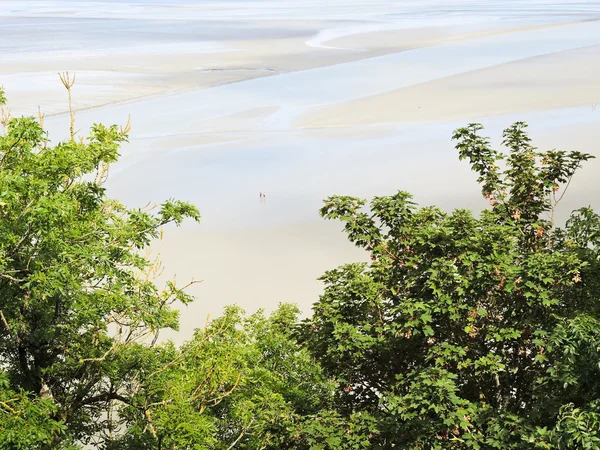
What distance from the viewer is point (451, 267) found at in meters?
12.4

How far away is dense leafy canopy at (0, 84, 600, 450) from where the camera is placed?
1138 cm

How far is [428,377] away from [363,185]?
102 ft

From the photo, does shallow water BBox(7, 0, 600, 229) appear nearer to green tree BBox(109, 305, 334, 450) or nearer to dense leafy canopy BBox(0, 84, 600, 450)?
green tree BBox(109, 305, 334, 450)

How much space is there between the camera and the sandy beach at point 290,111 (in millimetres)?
35594

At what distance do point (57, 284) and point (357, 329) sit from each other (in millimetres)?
4473

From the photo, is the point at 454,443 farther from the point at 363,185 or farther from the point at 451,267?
the point at 363,185

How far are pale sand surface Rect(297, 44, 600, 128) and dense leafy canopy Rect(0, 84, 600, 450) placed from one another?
41647 millimetres

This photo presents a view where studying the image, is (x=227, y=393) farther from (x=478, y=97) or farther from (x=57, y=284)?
(x=478, y=97)

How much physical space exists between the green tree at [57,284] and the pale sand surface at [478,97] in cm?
4177

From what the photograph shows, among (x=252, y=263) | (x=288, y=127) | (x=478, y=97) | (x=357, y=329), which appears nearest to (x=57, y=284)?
(x=357, y=329)

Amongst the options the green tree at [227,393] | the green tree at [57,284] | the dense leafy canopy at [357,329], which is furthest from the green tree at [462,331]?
the green tree at [57,284]

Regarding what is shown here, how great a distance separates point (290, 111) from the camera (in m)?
59.5

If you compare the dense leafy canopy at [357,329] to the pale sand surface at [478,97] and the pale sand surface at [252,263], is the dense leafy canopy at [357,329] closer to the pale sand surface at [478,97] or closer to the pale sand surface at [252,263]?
the pale sand surface at [252,263]

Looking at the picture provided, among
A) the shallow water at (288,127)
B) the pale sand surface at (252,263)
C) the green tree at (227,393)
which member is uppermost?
the shallow water at (288,127)
